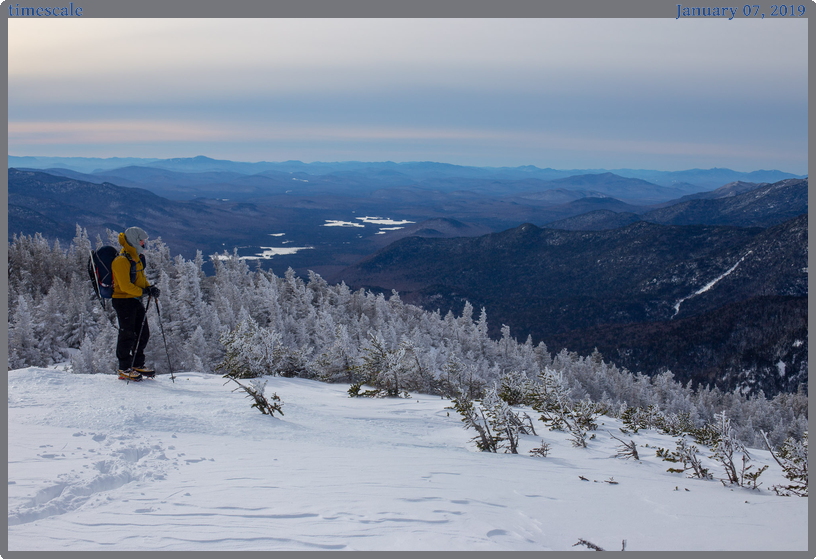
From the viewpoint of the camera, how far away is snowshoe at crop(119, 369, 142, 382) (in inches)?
349

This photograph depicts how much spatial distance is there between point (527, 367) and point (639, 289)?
133143mm

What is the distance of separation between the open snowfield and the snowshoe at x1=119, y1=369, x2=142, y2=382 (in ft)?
2.15

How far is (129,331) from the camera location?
8.96m

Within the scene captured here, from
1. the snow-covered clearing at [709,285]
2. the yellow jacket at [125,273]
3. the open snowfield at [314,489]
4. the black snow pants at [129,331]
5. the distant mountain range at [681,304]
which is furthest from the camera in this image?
the snow-covered clearing at [709,285]

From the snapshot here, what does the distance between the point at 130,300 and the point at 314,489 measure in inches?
235

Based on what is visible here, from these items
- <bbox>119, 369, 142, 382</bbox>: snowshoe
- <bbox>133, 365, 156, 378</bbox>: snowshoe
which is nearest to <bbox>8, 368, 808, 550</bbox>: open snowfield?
<bbox>119, 369, 142, 382</bbox>: snowshoe

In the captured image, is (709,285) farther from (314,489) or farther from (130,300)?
(314,489)

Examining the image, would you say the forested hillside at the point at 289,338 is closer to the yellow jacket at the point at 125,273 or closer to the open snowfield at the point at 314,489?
the yellow jacket at the point at 125,273

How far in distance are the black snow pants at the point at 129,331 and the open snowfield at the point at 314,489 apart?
2.95 ft

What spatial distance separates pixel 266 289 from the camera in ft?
145

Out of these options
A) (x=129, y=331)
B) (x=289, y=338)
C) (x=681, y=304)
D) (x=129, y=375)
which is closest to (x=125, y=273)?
(x=129, y=331)

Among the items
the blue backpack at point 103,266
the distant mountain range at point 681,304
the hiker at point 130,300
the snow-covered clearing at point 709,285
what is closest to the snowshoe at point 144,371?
the hiker at point 130,300

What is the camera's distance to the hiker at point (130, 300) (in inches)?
337

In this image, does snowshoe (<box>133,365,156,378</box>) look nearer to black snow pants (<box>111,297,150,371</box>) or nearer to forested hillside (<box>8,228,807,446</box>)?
black snow pants (<box>111,297,150,371</box>)
